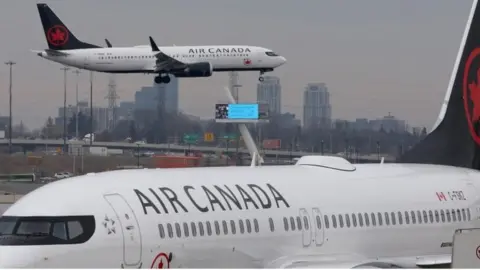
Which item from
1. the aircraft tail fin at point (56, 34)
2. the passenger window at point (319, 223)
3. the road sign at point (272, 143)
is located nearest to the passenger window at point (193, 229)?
the passenger window at point (319, 223)

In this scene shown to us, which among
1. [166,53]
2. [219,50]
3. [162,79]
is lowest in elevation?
[162,79]

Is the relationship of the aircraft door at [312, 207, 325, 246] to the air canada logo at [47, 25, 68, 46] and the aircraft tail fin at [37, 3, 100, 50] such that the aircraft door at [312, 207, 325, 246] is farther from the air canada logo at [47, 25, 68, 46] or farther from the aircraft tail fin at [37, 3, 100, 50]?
the air canada logo at [47, 25, 68, 46]

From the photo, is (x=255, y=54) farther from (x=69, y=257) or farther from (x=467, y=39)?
(x=69, y=257)

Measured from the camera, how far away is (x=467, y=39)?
93.8 ft

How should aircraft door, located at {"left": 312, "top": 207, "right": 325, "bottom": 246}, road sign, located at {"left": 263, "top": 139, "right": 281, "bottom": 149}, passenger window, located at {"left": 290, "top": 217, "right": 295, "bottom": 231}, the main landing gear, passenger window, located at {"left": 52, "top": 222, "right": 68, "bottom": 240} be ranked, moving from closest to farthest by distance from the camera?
passenger window, located at {"left": 52, "top": 222, "right": 68, "bottom": 240}, passenger window, located at {"left": 290, "top": 217, "right": 295, "bottom": 231}, aircraft door, located at {"left": 312, "top": 207, "right": 325, "bottom": 246}, road sign, located at {"left": 263, "top": 139, "right": 281, "bottom": 149}, the main landing gear

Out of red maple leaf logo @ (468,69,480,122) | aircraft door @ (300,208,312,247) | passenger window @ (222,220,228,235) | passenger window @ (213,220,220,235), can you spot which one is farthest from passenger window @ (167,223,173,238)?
red maple leaf logo @ (468,69,480,122)

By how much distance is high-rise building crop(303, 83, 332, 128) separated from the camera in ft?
292

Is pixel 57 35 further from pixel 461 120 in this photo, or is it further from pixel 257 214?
pixel 257 214

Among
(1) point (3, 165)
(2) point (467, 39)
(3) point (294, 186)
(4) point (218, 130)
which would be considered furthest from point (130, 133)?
(3) point (294, 186)

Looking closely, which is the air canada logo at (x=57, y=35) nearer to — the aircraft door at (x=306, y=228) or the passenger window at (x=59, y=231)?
the aircraft door at (x=306, y=228)

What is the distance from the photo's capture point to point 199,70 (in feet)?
322

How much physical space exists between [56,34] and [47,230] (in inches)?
4042

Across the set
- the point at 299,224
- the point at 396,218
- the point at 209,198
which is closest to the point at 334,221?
the point at 299,224

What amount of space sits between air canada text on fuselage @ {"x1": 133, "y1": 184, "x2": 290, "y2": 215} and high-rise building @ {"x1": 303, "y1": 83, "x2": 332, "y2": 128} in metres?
62.7
